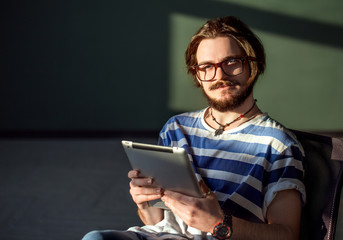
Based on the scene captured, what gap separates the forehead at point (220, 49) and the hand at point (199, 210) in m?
0.45

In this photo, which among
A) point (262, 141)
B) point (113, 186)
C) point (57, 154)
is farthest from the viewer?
point (57, 154)

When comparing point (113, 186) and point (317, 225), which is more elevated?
point (317, 225)

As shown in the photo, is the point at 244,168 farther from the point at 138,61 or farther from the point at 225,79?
the point at 138,61

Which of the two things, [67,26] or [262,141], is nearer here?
[262,141]

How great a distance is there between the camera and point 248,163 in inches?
48.9

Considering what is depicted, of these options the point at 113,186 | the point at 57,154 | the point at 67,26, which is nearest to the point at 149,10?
the point at 67,26

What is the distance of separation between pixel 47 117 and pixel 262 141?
441 centimetres

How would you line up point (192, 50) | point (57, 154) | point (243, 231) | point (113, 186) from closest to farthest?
point (243, 231)
point (192, 50)
point (113, 186)
point (57, 154)

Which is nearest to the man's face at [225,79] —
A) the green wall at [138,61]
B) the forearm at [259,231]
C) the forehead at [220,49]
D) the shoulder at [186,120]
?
the forehead at [220,49]

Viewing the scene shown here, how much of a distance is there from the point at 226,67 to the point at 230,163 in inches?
11.9

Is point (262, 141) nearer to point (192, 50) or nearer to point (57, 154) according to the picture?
point (192, 50)

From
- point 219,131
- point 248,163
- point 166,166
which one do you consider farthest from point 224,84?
point 166,166

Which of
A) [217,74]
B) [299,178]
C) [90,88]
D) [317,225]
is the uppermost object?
[217,74]

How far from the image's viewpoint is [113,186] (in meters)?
3.42
